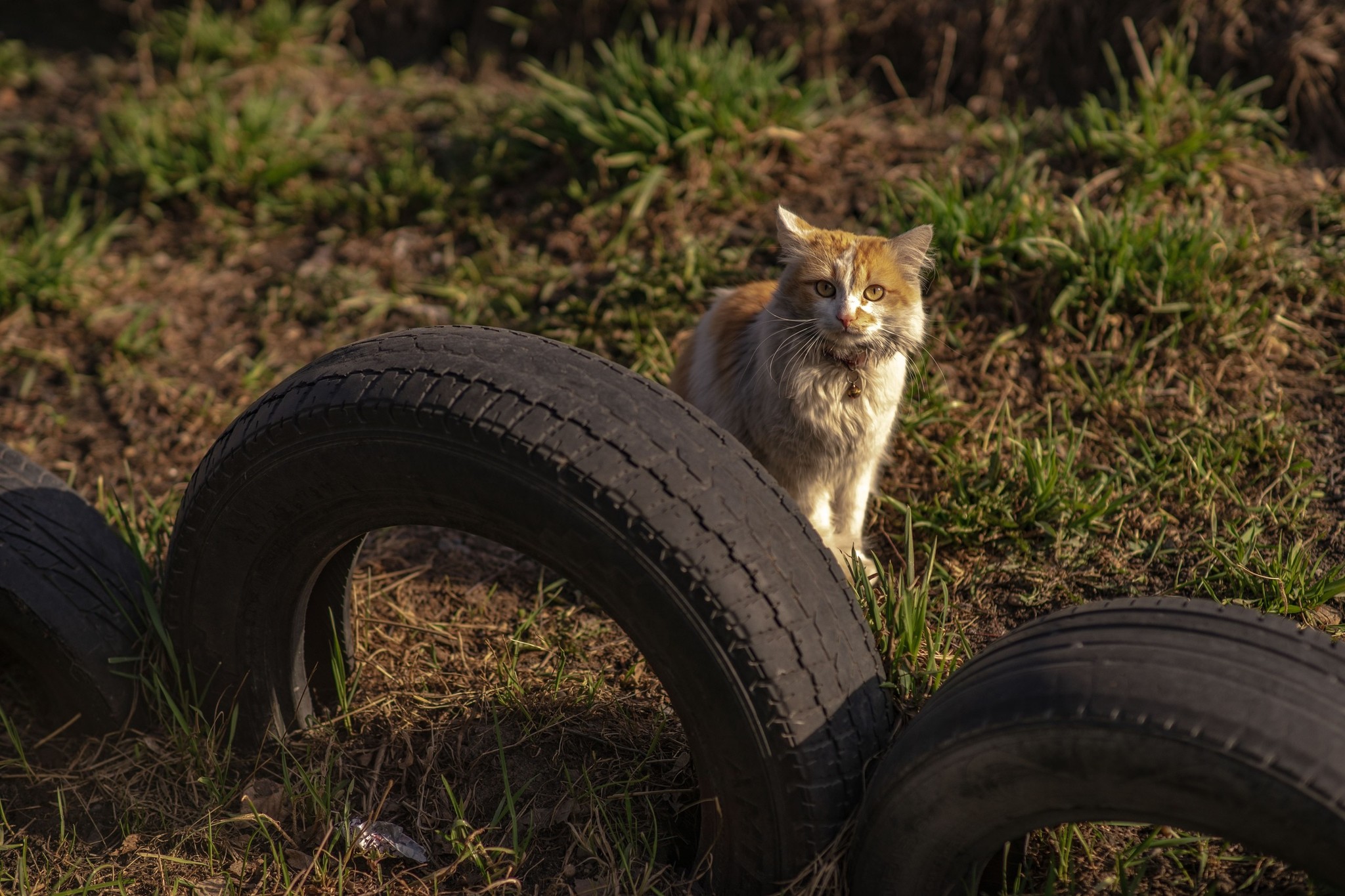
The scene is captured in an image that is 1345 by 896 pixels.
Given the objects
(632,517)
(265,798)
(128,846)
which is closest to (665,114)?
(632,517)

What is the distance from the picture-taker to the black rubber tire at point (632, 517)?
186cm

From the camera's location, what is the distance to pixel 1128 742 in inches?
61.9

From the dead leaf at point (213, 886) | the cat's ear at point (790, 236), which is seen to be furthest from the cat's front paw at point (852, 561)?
the dead leaf at point (213, 886)

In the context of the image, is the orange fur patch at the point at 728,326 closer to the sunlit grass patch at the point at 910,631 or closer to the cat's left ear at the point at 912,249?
the cat's left ear at the point at 912,249

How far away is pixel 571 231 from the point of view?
4.05 m

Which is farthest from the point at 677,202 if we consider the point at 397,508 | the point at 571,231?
the point at 397,508

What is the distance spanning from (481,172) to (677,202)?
94 cm

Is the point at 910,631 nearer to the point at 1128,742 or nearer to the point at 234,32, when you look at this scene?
the point at 1128,742

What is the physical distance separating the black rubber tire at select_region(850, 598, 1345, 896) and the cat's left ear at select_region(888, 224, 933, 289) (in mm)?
1170

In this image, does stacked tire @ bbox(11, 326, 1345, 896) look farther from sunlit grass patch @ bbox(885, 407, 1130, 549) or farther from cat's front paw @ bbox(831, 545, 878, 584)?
sunlit grass patch @ bbox(885, 407, 1130, 549)

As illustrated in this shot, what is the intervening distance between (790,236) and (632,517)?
45.3 inches

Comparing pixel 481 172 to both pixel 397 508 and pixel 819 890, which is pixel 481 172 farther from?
pixel 819 890

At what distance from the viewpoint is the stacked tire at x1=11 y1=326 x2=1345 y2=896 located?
156 centimetres

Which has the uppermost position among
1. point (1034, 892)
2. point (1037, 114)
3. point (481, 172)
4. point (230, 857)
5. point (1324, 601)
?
point (1037, 114)
